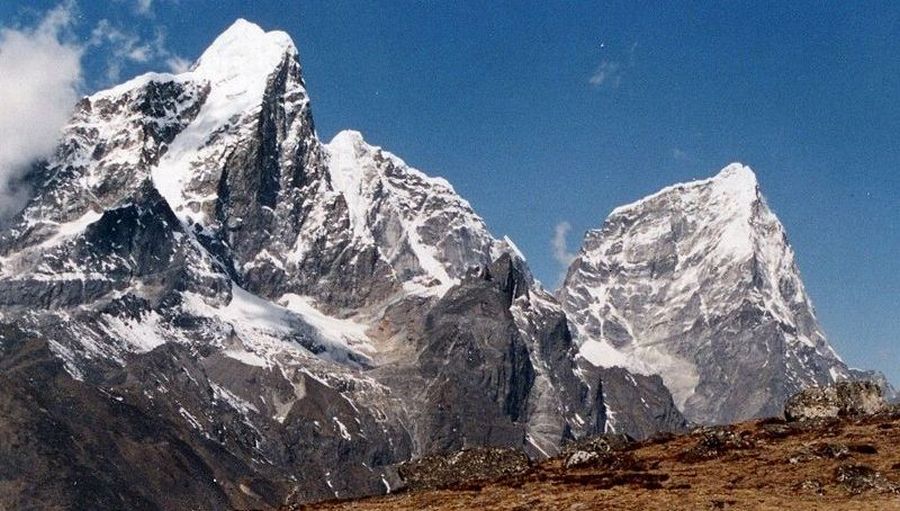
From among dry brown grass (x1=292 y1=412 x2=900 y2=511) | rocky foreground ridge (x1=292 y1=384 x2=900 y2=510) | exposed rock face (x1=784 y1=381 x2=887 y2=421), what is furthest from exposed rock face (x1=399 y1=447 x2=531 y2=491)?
exposed rock face (x1=784 y1=381 x2=887 y2=421)

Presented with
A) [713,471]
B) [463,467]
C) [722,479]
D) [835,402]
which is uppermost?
[835,402]

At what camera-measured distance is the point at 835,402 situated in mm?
53500

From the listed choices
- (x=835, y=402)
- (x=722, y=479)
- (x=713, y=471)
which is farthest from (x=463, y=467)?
(x=835, y=402)

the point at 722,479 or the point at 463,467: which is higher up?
the point at 463,467

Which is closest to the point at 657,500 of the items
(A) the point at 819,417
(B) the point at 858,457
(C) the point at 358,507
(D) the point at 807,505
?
(D) the point at 807,505

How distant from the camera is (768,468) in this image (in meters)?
42.8

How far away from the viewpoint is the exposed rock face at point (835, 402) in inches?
2093

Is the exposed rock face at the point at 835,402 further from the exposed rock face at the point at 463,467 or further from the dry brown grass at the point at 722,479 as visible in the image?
the exposed rock face at the point at 463,467

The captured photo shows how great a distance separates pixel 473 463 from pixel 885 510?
20.0 metres

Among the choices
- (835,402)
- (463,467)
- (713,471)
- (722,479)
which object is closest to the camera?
(722,479)

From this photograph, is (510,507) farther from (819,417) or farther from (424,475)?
(819,417)

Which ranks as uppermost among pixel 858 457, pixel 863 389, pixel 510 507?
pixel 863 389

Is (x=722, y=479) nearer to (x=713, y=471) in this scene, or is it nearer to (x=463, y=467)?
(x=713, y=471)

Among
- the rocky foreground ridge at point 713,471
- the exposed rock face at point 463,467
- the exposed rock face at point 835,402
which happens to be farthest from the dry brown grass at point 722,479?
the exposed rock face at point 835,402
